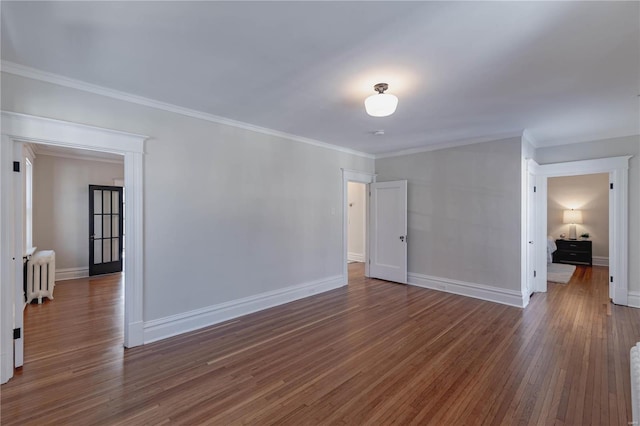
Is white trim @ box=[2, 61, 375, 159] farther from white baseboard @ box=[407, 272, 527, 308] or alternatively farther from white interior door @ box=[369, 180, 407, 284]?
white baseboard @ box=[407, 272, 527, 308]

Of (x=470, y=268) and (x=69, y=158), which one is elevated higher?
(x=69, y=158)

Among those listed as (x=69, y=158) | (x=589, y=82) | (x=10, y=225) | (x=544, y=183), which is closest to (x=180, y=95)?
(x=10, y=225)

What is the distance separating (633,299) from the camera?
4379 mm

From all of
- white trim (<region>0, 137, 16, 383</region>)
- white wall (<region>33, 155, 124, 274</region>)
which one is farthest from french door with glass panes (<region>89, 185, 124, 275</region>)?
white trim (<region>0, 137, 16, 383</region>)

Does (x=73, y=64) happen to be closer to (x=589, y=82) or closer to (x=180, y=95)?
(x=180, y=95)

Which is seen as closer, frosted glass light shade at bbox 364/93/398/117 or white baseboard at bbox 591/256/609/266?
frosted glass light shade at bbox 364/93/398/117

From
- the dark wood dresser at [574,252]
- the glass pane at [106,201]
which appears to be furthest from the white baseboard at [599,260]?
the glass pane at [106,201]

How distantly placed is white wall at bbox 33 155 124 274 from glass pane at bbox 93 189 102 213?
0.48 ft

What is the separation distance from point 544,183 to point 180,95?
5.96m

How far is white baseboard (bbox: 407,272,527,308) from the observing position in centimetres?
446

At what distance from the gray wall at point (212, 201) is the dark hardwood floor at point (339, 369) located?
58 centimetres

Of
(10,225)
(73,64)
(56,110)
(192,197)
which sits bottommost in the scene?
(10,225)

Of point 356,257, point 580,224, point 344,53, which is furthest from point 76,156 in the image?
point 580,224

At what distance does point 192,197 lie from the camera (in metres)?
3.58
